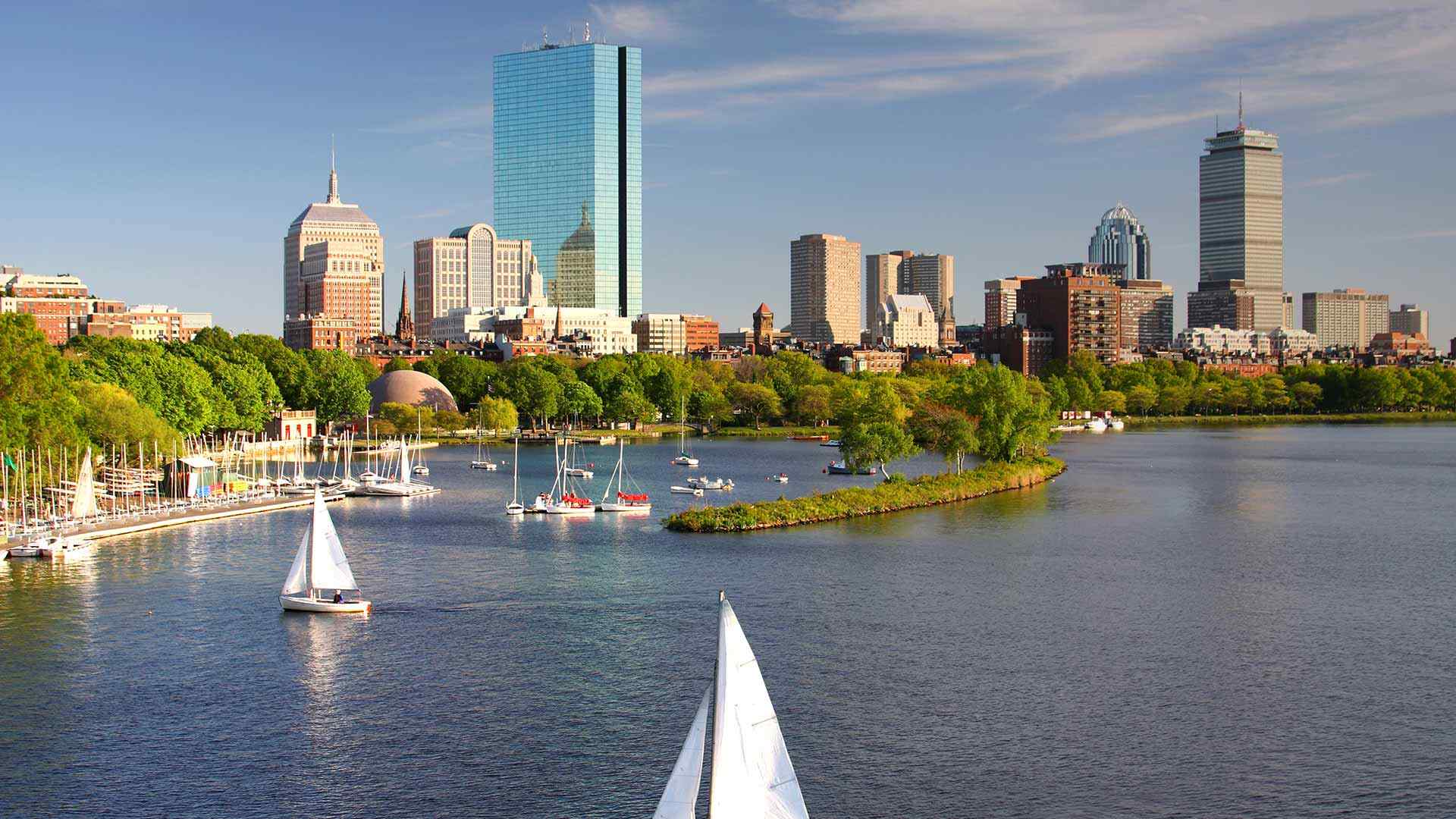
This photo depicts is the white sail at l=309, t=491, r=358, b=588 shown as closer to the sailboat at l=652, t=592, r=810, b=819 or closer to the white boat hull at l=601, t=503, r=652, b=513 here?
the sailboat at l=652, t=592, r=810, b=819

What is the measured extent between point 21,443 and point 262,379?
238ft

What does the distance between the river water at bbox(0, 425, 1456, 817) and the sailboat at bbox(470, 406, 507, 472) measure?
43781 millimetres

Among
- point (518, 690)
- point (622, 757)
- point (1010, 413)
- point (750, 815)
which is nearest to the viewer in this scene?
point (750, 815)

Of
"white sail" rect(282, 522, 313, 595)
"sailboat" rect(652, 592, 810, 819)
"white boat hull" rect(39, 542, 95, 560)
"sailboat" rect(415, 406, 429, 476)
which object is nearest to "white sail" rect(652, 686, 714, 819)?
"sailboat" rect(652, 592, 810, 819)

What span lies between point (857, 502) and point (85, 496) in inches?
1717

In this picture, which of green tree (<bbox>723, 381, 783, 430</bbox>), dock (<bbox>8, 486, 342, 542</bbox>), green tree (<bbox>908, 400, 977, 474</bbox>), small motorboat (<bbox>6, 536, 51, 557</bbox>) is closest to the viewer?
small motorboat (<bbox>6, 536, 51, 557</bbox>)

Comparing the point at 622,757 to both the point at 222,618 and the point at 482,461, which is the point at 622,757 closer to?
the point at 222,618

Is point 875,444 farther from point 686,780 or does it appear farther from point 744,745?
point 744,745

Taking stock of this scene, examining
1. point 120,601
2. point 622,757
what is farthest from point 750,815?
point 120,601

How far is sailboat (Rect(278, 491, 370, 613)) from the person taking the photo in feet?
177

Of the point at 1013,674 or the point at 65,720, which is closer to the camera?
the point at 65,720

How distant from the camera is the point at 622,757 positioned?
121 ft

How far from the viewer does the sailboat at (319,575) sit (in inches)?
2128

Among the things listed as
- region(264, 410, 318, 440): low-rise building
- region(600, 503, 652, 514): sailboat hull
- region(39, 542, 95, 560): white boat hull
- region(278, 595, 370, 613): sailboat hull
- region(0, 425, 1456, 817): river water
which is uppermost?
region(264, 410, 318, 440): low-rise building
